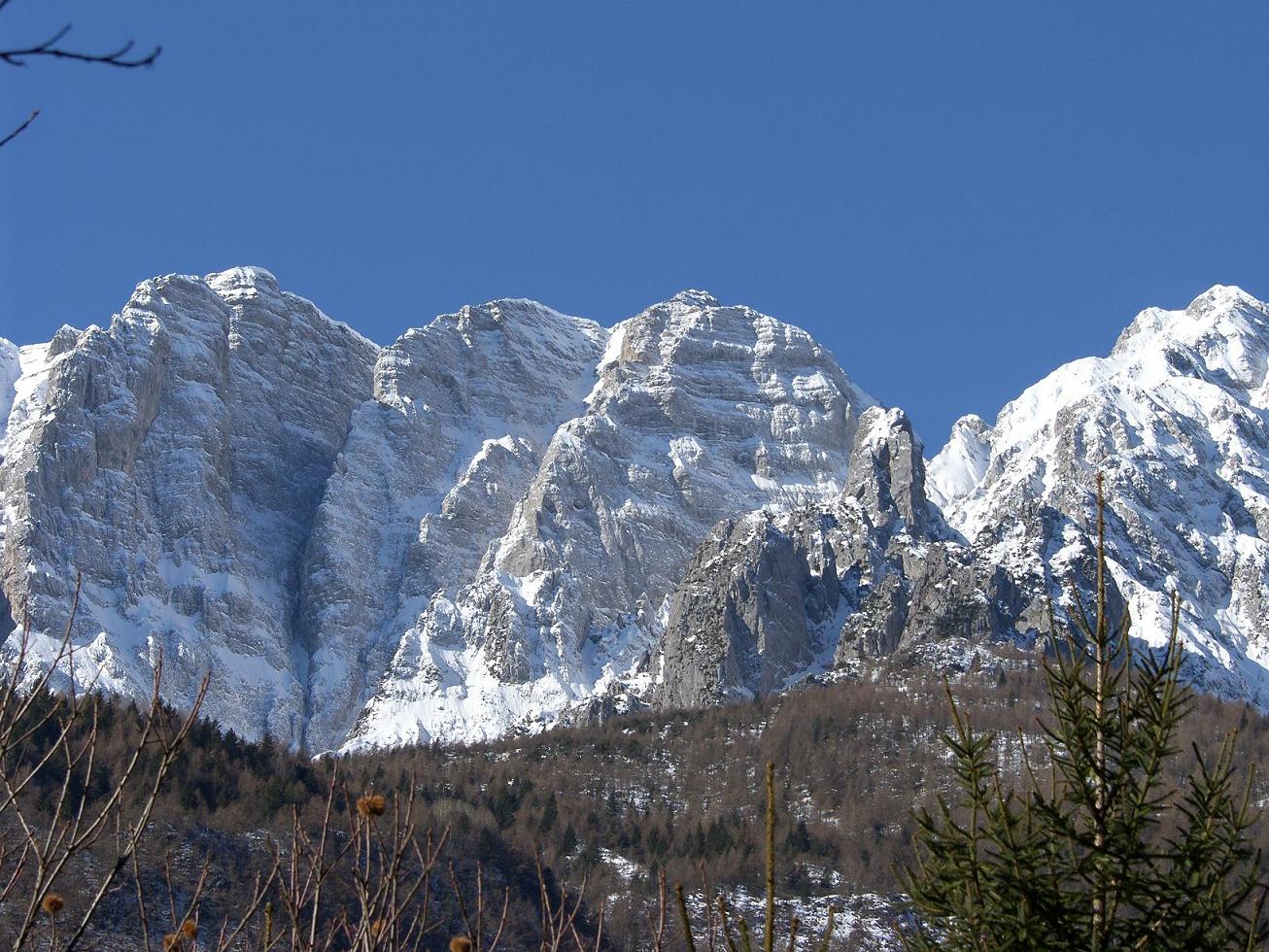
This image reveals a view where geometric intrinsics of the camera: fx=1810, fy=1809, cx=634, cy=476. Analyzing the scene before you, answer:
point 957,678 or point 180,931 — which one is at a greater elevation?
point 957,678

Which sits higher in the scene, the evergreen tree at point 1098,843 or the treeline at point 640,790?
the treeline at point 640,790

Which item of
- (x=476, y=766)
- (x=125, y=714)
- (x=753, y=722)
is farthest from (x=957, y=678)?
(x=125, y=714)

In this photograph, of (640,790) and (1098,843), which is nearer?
(1098,843)

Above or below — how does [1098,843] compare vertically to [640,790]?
below

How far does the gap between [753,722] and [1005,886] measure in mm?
167803

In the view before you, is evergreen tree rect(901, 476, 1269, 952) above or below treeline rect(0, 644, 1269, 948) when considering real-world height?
below

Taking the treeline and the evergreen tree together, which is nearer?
the evergreen tree

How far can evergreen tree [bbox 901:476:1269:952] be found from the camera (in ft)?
44.4

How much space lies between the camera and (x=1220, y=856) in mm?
14641

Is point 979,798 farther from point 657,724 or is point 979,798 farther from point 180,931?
point 657,724

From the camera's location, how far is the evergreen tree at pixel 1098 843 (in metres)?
13.5

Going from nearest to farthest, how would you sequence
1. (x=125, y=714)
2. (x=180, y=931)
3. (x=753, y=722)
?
(x=180, y=931), (x=125, y=714), (x=753, y=722)

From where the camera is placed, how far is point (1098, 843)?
14062 millimetres

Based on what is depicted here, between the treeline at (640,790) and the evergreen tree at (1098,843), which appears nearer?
the evergreen tree at (1098,843)
